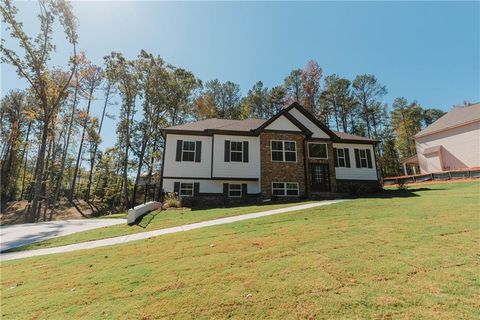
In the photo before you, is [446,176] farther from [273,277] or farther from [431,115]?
[431,115]

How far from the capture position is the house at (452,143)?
23656mm

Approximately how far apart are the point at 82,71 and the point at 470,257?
102 ft

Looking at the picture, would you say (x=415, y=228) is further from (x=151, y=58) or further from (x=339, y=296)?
(x=151, y=58)

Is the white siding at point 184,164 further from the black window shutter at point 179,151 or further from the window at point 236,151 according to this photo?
the window at point 236,151

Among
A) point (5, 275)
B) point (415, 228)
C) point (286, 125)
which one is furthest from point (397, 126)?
point (5, 275)

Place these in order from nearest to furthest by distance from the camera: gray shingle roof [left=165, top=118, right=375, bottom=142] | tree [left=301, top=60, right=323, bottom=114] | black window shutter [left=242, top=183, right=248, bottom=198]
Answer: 1. black window shutter [left=242, top=183, right=248, bottom=198]
2. gray shingle roof [left=165, top=118, right=375, bottom=142]
3. tree [left=301, top=60, right=323, bottom=114]

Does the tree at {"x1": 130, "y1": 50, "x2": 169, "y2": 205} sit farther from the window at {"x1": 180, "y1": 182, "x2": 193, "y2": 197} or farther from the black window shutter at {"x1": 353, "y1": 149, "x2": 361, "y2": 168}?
the black window shutter at {"x1": 353, "y1": 149, "x2": 361, "y2": 168}

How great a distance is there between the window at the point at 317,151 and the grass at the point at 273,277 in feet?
40.4

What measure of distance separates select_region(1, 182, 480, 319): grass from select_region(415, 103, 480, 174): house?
23152 millimetres

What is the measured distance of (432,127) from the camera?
28203mm

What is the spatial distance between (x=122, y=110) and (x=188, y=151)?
17.5m

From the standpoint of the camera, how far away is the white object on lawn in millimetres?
11664

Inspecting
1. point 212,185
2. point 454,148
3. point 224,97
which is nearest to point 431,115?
point 454,148

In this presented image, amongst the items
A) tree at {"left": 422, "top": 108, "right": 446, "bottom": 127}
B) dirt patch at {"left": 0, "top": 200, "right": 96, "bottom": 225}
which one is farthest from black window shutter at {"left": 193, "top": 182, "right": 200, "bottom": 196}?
tree at {"left": 422, "top": 108, "right": 446, "bottom": 127}
